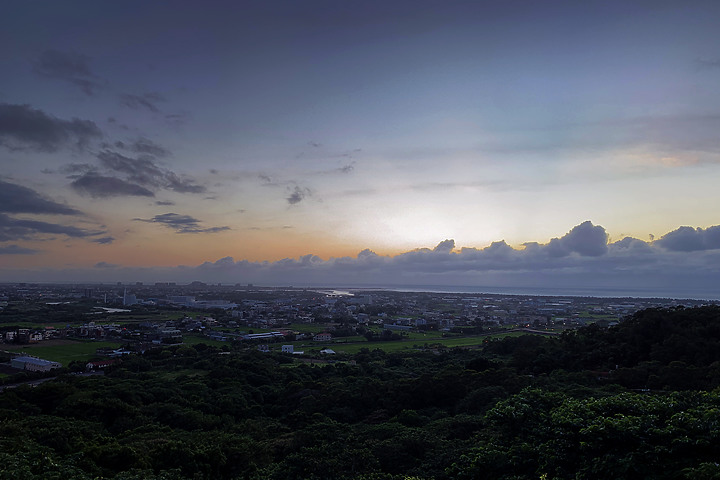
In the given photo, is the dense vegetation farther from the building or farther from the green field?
the green field

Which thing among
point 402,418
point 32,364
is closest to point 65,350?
point 32,364

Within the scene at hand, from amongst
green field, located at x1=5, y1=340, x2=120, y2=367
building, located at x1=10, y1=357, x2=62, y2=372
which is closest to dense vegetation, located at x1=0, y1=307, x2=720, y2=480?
building, located at x1=10, y1=357, x2=62, y2=372

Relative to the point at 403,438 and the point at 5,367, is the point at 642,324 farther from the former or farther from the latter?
the point at 5,367

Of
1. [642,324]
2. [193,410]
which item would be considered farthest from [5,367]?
[642,324]

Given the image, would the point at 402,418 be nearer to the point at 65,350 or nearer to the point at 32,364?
the point at 32,364

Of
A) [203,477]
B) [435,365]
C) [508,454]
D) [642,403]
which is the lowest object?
[435,365]

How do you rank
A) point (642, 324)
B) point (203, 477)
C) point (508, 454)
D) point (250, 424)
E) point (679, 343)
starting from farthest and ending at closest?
point (642, 324) < point (679, 343) < point (250, 424) < point (203, 477) < point (508, 454)
